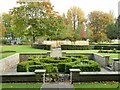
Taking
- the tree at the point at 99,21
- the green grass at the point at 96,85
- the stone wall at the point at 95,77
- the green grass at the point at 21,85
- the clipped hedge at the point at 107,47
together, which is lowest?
the green grass at the point at 21,85

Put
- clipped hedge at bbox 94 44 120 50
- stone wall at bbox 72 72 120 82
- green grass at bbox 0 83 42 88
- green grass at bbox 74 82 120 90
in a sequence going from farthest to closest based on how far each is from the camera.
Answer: clipped hedge at bbox 94 44 120 50 < stone wall at bbox 72 72 120 82 < green grass at bbox 0 83 42 88 < green grass at bbox 74 82 120 90

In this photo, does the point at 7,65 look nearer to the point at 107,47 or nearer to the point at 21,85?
the point at 21,85

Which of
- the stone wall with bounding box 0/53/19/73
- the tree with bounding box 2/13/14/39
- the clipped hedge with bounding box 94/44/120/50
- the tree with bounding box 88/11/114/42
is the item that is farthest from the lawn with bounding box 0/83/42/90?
the tree with bounding box 88/11/114/42

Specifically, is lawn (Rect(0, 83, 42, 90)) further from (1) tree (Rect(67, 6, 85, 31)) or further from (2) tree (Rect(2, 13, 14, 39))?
(1) tree (Rect(67, 6, 85, 31))

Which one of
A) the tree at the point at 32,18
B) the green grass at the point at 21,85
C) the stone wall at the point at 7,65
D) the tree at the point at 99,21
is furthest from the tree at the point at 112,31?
the green grass at the point at 21,85

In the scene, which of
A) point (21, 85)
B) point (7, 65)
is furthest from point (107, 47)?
point (21, 85)

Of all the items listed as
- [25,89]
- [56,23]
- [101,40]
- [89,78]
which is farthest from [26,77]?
[101,40]

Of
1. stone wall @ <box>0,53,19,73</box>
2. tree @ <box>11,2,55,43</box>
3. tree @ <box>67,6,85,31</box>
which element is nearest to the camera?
stone wall @ <box>0,53,19,73</box>

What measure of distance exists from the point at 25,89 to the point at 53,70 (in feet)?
11.3

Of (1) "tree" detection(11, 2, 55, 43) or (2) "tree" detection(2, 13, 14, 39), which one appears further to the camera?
(2) "tree" detection(2, 13, 14, 39)

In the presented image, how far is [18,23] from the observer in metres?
37.6

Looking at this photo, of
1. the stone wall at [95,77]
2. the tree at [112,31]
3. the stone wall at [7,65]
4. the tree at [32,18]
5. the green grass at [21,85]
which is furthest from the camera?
the tree at [112,31]

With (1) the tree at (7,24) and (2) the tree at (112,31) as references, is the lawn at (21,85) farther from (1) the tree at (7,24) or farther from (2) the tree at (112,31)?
(2) the tree at (112,31)

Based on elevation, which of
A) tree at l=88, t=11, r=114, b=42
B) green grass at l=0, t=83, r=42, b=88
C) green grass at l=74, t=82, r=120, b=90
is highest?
tree at l=88, t=11, r=114, b=42
